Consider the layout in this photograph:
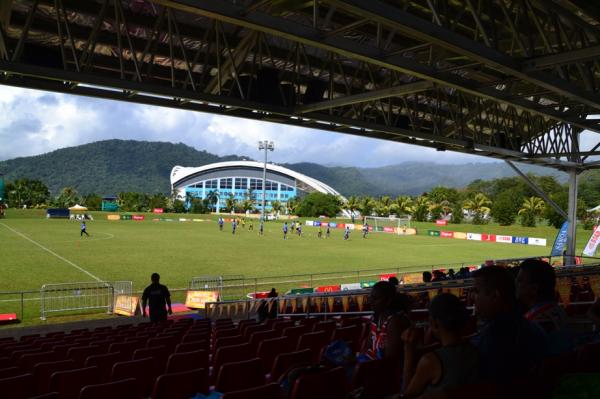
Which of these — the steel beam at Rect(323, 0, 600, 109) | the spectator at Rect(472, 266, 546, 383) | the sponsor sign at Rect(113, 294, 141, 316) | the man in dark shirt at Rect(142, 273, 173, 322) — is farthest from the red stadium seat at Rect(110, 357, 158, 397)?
the sponsor sign at Rect(113, 294, 141, 316)

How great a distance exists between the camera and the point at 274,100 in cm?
1253

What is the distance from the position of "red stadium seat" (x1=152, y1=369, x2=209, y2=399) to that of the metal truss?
4378mm

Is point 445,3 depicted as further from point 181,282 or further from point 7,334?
point 181,282

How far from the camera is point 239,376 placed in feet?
13.5

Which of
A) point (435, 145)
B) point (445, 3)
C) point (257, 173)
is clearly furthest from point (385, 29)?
point (257, 173)

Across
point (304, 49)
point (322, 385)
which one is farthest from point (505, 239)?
point (322, 385)

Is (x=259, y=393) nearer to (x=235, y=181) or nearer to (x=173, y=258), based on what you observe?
(x=173, y=258)

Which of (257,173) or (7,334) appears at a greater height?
(257,173)

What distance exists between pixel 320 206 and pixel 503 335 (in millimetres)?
114905

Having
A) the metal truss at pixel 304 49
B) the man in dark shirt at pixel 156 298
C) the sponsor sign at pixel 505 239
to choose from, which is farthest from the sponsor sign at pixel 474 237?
the man in dark shirt at pixel 156 298

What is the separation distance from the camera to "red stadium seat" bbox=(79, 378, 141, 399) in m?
3.33

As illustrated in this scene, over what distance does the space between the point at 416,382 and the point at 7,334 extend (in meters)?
12.3

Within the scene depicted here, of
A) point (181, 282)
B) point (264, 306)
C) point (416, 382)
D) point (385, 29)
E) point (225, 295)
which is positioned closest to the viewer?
point (416, 382)

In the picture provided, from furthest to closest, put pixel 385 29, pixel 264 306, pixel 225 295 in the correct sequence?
pixel 225 295
pixel 264 306
pixel 385 29
